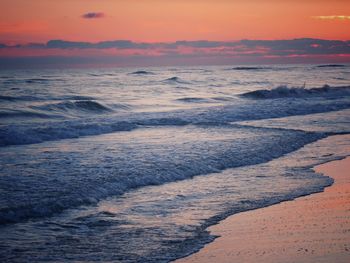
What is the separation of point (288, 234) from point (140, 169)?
14.8 feet

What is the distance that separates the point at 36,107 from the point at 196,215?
65.6 feet

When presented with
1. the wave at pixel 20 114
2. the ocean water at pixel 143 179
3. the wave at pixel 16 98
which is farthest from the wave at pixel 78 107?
the ocean water at pixel 143 179

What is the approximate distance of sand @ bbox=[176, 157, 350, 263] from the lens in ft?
18.4

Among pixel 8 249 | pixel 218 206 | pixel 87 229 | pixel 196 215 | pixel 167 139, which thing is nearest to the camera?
pixel 8 249

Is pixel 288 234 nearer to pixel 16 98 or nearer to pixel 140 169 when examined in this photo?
pixel 140 169

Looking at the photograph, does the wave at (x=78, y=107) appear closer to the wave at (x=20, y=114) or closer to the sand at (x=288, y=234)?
the wave at (x=20, y=114)

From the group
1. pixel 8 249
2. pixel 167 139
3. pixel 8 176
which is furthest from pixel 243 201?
pixel 167 139

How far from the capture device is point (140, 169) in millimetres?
10297

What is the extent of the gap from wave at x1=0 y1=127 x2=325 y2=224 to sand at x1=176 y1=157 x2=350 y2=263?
2.52m

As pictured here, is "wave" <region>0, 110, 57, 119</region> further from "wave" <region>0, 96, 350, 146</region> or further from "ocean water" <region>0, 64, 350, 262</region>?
"wave" <region>0, 96, 350, 146</region>

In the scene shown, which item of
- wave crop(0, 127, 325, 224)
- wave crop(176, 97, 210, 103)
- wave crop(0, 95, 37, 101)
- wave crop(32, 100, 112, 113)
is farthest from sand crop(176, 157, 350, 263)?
wave crop(0, 95, 37, 101)

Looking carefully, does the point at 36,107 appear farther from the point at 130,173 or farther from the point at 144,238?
the point at 144,238

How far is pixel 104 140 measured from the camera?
49.8ft

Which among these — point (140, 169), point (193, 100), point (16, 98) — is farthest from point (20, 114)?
point (140, 169)
